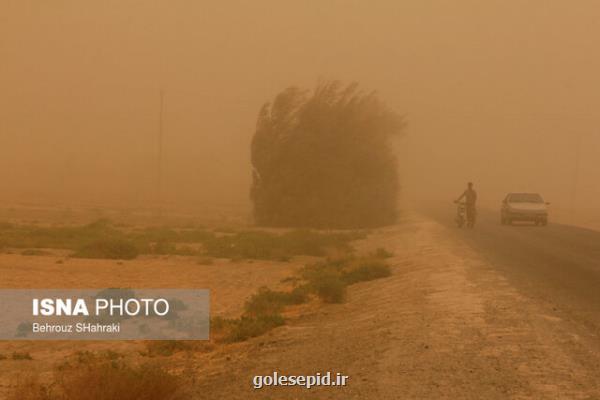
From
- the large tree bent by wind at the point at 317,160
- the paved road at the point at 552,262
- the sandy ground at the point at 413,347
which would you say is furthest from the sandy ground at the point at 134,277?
the large tree bent by wind at the point at 317,160

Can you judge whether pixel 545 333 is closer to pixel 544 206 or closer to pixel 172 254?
pixel 172 254

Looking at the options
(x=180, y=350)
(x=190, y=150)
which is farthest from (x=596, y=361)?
(x=190, y=150)

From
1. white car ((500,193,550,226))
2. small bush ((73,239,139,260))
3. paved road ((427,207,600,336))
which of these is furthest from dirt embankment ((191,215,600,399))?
white car ((500,193,550,226))

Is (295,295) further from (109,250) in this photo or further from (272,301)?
(109,250)

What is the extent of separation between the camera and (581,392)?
27.1ft

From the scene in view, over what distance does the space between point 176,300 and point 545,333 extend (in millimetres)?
8869

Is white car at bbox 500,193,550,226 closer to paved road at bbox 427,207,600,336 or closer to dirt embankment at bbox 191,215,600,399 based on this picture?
paved road at bbox 427,207,600,336

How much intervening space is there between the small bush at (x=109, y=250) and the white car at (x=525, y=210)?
71.6 ft

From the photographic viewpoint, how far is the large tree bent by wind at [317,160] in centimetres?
4528

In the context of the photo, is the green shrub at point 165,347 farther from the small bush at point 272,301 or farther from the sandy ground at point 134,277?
the small bush at point 272,301

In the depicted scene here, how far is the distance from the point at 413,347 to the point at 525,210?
→ 34.0 metres

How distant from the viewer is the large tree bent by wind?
4528 centimetres

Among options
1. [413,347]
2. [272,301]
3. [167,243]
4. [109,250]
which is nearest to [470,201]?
[167,243]

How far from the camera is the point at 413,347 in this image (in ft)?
34.6
